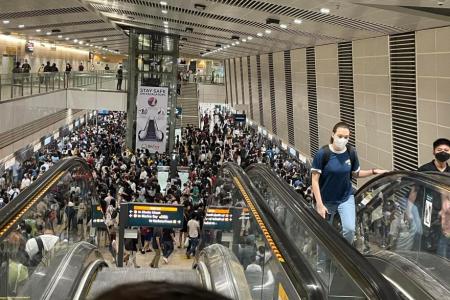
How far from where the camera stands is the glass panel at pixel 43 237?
15.2 ft

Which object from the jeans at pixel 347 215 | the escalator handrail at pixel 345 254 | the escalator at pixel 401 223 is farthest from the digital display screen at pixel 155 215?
the escalator handrail at pixel 345 254

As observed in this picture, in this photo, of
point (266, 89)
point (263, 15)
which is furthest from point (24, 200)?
point (266, 89)

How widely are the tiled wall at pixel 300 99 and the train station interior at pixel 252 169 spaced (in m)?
0.17

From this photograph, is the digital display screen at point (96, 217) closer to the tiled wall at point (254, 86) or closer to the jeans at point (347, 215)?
the jeans at point (347, 215)

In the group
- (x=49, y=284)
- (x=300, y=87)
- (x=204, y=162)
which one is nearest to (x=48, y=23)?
(x=204, y=162)

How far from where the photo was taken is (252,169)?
293 inches

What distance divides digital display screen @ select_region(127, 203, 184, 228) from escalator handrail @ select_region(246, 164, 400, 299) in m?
8.36

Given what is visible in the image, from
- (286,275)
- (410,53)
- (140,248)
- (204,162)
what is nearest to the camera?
(286,275)

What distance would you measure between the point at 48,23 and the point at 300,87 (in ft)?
33.6

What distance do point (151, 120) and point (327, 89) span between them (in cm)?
768

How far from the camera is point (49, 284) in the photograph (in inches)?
212

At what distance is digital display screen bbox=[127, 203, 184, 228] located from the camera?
13.0m

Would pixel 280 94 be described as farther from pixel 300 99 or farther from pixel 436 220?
pixel 436 220

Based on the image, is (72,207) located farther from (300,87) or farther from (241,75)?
(241,75)
